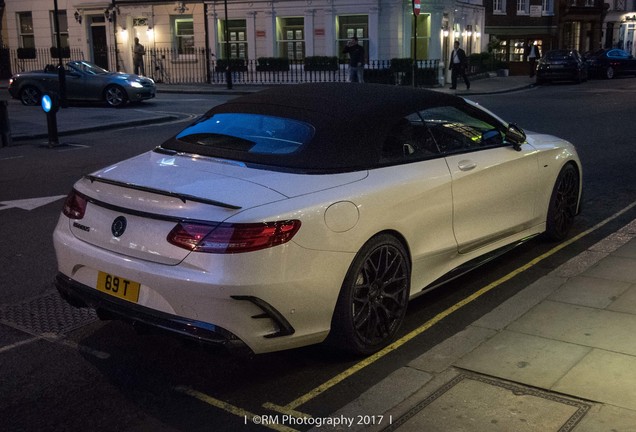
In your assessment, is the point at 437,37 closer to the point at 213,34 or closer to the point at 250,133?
the point at 213,34

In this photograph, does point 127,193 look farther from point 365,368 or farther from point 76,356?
point 365,368

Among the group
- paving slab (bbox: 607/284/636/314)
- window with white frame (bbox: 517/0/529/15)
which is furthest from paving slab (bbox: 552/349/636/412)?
window with white frame (bbox: 517/0/529/15)

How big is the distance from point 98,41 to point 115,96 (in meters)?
14.7

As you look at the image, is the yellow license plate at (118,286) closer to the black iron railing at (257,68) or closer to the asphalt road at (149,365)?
the asphalt road at (149,365)

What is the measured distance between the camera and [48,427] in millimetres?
3785

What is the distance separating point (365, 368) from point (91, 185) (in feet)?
6.55

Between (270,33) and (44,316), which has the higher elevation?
(270,33)

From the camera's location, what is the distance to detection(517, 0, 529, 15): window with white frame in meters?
46.9

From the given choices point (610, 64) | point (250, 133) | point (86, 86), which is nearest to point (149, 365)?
point (250, 133)

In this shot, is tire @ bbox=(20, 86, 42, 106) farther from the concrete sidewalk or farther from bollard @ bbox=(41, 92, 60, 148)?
the concrete sidewalk

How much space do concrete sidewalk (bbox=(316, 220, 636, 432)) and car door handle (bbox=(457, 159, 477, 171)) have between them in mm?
994

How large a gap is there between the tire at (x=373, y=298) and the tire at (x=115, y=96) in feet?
61.9

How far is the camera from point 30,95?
2288 centimetres

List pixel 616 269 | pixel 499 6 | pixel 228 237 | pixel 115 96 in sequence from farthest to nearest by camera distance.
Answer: pixel 499 6 → pixel 115 96 → pixel 616 269 → pixel 228 237
